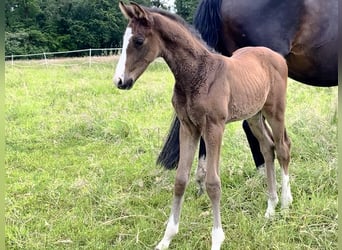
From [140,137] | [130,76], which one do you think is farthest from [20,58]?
[130,76]

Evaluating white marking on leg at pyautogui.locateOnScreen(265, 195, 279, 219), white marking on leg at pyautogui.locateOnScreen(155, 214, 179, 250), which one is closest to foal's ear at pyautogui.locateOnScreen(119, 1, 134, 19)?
white marking on leg at pyautogui.locateOnScreen(155, 214, 179, 250)

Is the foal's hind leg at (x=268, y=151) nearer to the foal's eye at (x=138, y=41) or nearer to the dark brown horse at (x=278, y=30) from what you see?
the dark brown horse at (x=278, y=30)

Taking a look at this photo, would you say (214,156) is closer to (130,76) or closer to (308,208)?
(130,76)

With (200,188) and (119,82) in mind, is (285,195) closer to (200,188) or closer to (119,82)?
(200,188)

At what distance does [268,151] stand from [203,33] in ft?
3.60

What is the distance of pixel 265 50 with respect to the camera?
111 inches

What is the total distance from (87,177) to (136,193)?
0.57 metres

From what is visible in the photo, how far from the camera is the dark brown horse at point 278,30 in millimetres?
3203

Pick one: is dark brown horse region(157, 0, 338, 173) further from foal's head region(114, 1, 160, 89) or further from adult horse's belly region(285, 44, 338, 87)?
foal's head region(114, 1, 160, 89)

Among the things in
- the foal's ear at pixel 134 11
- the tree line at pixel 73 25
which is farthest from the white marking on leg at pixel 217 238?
the tree line at pixel 73 25

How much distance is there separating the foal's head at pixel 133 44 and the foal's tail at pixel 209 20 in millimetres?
1221

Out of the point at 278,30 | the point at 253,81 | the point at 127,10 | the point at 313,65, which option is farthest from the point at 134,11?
the point at 313,65

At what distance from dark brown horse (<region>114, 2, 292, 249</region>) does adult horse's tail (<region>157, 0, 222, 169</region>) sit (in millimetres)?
707

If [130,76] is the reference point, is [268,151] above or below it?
below
